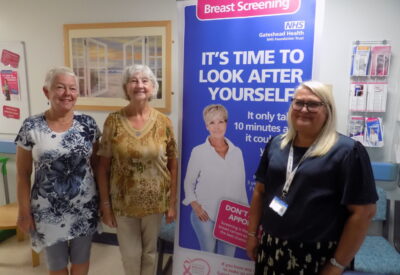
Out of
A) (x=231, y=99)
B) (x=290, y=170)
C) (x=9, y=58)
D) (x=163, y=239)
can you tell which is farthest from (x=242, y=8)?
(x=9, y=58)

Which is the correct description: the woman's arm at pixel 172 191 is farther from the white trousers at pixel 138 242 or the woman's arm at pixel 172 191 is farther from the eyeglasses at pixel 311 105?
the eyeglasses at pixel 311 105

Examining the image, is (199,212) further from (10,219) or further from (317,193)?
(10,219)

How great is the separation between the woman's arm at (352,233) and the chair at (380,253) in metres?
0.75

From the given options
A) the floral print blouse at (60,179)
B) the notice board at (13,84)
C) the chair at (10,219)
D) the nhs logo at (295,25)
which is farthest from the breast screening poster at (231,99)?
the notice board at (13,84)

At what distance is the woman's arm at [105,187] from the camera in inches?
64.6

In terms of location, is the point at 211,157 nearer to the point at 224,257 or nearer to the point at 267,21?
the point at 224,257

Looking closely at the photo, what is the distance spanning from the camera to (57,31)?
2658 millimetres

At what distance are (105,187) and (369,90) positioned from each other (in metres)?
1.90

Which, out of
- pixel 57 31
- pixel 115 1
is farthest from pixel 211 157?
pixel 57 31

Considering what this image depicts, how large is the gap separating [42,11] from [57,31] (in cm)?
23

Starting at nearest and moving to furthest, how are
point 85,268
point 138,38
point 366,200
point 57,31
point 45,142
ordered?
point 366,200 < point 45,142 < point 85,268 < point 138,38 < point 57,31

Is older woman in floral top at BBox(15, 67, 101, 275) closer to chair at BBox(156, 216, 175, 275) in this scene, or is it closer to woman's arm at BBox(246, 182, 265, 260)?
chair at BBox(156, 216, 175, 275)

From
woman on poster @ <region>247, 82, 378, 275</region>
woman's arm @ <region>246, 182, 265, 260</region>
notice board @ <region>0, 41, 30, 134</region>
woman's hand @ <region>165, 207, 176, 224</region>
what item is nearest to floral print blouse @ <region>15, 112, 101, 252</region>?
woman's hand @ <region>165, 207, 176, 224</region>

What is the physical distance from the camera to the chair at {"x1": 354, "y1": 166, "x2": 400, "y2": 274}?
5.68ft
